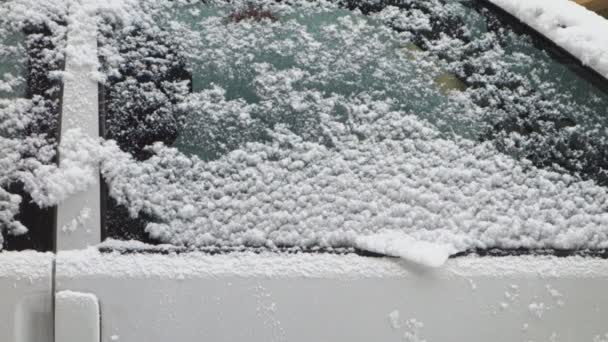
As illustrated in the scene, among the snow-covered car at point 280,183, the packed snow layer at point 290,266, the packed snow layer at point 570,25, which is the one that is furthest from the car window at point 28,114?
the packed snow layer at point 570,25

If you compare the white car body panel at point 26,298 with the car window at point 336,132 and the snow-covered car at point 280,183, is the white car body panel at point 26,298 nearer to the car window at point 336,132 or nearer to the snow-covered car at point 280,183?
the snow-covered car at point 280,183

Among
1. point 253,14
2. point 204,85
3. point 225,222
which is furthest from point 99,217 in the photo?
point 253,14

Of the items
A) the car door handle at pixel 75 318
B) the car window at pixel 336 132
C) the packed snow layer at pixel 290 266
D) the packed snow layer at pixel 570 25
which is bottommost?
the car door handle at pixel 75 318

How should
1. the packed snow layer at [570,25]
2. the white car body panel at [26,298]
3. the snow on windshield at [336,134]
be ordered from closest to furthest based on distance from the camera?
the white car body panel at [26,298], the snow on windshield at [336,134], the packed snow layer at [570,25]

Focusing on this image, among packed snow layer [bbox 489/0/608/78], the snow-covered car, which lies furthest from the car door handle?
packed snow layer [bbox 489/0/608/78]

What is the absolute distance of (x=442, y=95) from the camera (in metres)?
1.66

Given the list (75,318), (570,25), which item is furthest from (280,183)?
(570,25)

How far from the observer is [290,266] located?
132cm

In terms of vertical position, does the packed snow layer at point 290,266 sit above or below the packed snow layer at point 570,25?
below

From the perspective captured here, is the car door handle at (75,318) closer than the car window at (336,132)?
Yes

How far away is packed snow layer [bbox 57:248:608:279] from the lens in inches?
49.3

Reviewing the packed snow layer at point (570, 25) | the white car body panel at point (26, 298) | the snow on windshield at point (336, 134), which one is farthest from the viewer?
the packed snow layer at point (570, 25)

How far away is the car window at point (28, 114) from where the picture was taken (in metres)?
1.26

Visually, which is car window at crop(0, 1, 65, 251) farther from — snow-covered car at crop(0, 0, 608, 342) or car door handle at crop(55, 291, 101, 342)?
car door handle at crop(55, 291, 101, 342)
